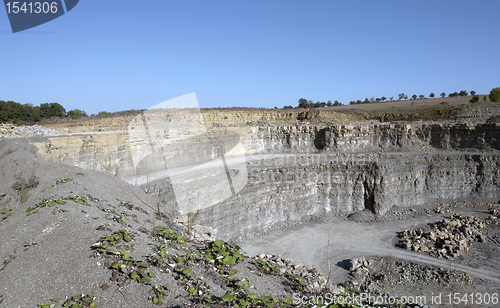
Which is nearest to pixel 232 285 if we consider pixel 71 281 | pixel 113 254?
pixel 113 254

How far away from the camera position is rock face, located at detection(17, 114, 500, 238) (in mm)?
12875

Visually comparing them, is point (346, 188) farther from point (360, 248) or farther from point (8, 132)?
point (8, 132)

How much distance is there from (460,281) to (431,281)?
3.37 ft

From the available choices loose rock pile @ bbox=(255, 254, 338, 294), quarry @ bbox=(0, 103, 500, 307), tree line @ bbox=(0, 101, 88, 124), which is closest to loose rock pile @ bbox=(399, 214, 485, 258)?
quarry @ bbox=(0, 103, 500, 307)

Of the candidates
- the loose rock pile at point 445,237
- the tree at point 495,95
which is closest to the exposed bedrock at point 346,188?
the loose rock pile at point 445,237

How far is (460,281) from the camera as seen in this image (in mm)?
10414

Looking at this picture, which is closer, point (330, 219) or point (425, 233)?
point (425, 233)

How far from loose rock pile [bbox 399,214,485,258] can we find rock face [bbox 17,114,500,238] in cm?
318

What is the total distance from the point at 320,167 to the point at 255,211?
17.6ft

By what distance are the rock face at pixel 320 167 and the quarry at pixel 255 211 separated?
0.08 meters

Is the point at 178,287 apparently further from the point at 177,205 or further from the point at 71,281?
the point at 177,205

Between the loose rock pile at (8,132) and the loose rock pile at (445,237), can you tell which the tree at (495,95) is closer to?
the loose rock pile at (445,237)

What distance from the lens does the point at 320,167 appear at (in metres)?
17.2

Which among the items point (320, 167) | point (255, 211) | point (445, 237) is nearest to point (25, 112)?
point (255, 211)
